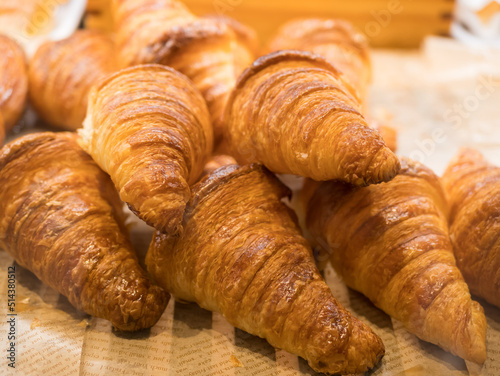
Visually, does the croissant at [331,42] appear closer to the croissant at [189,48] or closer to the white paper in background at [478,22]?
the croissant at [189,48]

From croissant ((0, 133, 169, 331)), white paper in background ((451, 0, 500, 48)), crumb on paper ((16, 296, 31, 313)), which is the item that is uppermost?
white paper in background ((451, 0, 500, 48))

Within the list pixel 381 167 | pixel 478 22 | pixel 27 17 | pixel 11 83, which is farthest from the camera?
pixel 478 22

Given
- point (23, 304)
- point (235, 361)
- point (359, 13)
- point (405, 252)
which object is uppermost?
point (359, 13)

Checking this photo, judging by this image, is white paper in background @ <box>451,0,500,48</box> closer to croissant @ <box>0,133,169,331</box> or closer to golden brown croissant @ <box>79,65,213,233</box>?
golden brown croissant @ <box>79,65,213,233</box>

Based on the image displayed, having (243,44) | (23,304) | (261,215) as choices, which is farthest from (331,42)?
(23,304)

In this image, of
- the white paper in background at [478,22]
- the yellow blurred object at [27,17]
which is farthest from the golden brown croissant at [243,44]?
the white paper in background at [478,22]

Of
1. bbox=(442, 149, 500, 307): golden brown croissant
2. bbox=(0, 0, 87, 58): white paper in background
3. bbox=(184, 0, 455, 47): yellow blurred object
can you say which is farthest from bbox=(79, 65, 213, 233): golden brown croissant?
bbox=(184, 0, 455, 47): yellow blurred object

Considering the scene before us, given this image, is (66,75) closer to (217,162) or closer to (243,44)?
(243,44)
